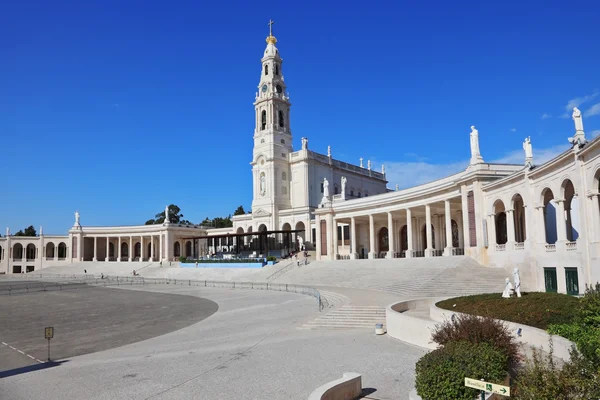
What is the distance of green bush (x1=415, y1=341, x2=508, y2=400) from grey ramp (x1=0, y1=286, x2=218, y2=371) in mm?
13594

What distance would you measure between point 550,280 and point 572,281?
2.35 m

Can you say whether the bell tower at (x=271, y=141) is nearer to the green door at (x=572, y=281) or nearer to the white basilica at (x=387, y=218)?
the white basilica at (x=387, y=218)

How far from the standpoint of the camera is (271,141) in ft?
262

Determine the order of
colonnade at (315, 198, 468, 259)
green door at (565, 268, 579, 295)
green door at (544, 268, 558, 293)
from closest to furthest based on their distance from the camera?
1. green door at (565, 268, 579, 295)
2. green door at (544, 268, 558, 293)
3. colonnade at (315, 198, 468, 259)

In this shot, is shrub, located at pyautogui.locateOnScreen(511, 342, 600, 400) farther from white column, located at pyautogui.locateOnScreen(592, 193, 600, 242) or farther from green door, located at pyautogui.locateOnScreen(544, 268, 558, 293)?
green door, located at pyautogui.locateOnScreen(544, 268, 558, 293)

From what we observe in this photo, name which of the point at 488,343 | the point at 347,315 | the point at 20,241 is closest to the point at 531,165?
the point at 347,315

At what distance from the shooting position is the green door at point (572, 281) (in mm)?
25722

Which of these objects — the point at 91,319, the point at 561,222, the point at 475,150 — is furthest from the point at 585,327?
the point at 475,150

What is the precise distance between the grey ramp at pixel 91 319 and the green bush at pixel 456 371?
13594 millimetres

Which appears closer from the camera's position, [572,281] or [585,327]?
[585,327]

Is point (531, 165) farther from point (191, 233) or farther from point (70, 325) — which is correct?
point (191, 233)

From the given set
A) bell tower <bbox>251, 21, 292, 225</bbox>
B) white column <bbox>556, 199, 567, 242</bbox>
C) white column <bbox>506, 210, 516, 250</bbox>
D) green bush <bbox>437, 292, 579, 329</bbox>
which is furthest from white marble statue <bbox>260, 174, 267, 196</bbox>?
green bush <bbox>437, 292, 579, 329</bbox>

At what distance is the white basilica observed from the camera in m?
26.8

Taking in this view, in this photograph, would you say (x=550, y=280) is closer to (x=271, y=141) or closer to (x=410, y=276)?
(x=410, y=276)
